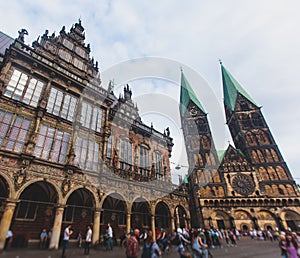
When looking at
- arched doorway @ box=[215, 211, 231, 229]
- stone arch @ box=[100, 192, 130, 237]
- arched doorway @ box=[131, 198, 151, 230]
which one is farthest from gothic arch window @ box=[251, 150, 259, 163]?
stone arch @ box=[100, 192, 130, 237]

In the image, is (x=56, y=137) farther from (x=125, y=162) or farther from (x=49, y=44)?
(x=49, y=44)

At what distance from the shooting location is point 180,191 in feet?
69.5

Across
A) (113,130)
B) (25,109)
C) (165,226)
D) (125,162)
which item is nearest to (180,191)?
(165,226)

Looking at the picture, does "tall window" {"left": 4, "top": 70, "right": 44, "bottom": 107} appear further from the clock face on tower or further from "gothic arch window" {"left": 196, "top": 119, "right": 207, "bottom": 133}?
"gothic arch window" {"left": 196, "top": 119, "right": 207, "bottom": 133}

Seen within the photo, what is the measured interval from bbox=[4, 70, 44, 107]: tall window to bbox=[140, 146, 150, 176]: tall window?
11858mm

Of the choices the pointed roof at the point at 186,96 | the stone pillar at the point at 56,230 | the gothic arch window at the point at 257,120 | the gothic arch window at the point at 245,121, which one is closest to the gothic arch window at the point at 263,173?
the gothic arch window at the point at 245,121

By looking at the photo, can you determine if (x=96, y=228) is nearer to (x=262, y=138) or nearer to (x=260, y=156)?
(x=260, y=156)

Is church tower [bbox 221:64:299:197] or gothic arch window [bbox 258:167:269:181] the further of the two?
gothic arch window [bbox 258:167:269:181]

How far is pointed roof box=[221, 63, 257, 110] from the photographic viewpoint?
48844 mm

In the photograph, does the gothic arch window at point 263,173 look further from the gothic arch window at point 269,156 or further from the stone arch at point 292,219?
the stone arch at point 292,219

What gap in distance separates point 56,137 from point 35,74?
576cm

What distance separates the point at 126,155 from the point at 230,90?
4555 centimetres

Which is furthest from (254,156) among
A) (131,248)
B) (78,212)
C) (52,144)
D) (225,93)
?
(131,248)

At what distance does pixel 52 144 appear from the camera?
12.8 meters
